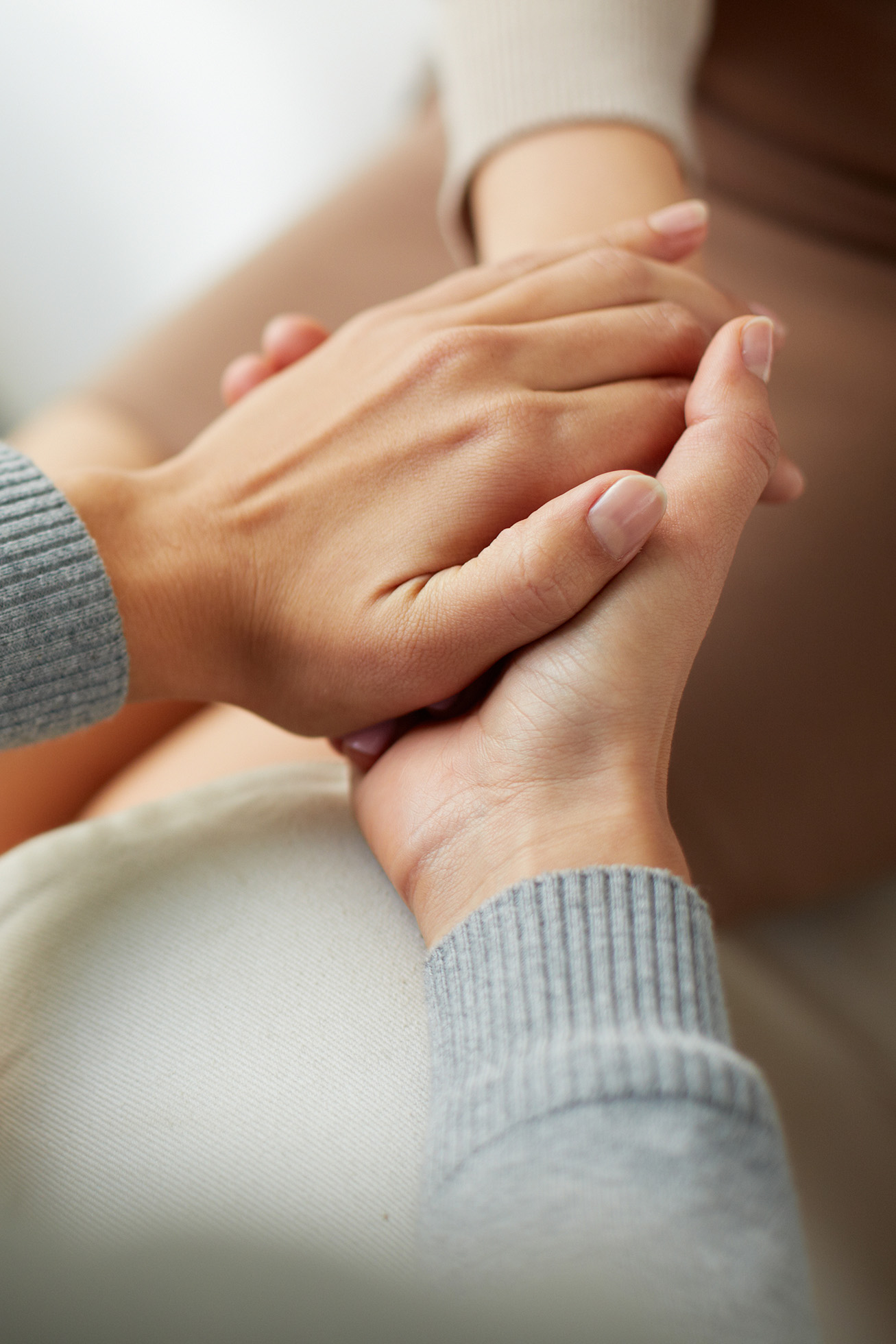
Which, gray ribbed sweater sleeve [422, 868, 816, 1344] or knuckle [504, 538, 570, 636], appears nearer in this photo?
gray ribbed sweater sleeve [422, 868, 816, 1344]

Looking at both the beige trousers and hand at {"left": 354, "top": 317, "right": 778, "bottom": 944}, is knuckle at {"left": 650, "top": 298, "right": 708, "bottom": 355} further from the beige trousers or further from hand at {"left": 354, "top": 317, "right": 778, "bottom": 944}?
the beige trousers

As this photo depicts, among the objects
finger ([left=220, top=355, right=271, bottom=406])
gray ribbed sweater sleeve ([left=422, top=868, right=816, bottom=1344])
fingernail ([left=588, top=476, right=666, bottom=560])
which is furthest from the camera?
finger ([left=220, top=355, right=271, bottom=406])

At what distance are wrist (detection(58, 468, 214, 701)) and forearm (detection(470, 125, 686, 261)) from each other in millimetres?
351

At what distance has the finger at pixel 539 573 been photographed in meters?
0.44

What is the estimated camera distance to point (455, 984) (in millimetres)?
412

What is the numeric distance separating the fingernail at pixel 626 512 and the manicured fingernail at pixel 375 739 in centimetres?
17

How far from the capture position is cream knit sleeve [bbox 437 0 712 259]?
740 mm

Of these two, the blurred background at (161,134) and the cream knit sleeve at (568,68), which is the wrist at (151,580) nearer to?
the cream knit sleeve at (568,68)

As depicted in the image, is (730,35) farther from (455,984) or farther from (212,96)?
(212,96)

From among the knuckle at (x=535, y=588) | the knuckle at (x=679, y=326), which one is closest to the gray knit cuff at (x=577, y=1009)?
the knuckle at (x=535, y=588)

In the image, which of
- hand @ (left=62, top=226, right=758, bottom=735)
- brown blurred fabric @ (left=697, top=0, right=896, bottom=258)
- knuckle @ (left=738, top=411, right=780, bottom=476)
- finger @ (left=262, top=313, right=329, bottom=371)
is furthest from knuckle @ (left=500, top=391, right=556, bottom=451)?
brown blurred fabric @ (left=697, top=0, right=896, bottom=258)

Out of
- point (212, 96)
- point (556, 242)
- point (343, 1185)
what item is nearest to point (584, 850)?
point (343, 1185)

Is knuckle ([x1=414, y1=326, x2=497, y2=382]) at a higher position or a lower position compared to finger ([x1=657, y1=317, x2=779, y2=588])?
higher

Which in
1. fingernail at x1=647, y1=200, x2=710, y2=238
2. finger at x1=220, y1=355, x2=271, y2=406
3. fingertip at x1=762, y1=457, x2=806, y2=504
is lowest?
fingertip at x1=762, y1=457, x2=806, y2=504
